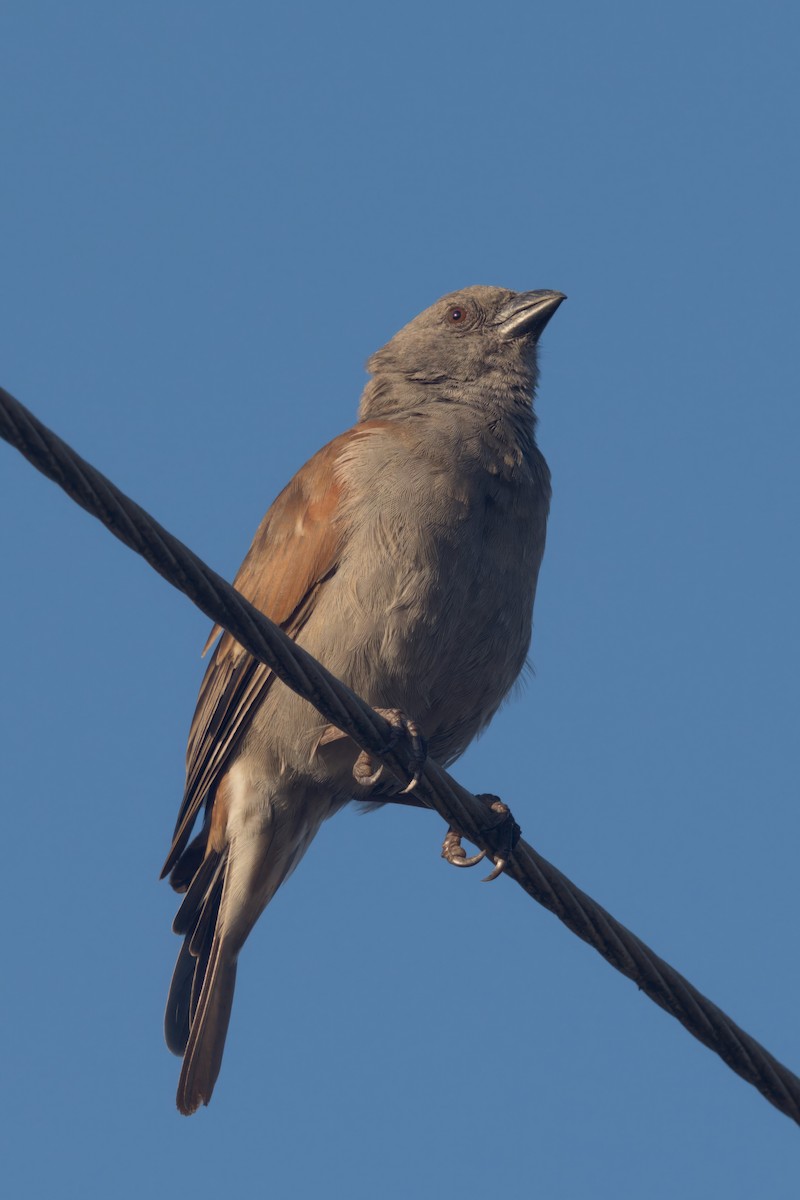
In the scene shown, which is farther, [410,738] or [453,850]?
[453,850]

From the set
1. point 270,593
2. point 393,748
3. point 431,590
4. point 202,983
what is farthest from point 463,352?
point 393,748

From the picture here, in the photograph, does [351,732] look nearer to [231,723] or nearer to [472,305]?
[231,723]

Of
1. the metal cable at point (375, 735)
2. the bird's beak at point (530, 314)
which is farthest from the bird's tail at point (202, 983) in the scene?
the bird's beak at point (530, 314)

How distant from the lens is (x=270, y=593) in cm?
688

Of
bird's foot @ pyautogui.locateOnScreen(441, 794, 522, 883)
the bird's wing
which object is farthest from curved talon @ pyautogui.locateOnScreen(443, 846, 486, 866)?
the bird's wing

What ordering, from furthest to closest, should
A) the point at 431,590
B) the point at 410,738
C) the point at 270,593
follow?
the point at 270,593
the point at 431,590
the point at 410,738

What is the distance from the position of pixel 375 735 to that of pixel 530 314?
4.24 m

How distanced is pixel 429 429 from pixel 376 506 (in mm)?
679

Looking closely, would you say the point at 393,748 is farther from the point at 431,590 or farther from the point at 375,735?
the point at 431,590

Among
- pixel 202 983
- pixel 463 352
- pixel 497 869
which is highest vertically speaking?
pixel 463 352

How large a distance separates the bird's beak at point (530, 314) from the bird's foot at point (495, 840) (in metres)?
3.25

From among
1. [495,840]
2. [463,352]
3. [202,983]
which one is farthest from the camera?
[463,352]

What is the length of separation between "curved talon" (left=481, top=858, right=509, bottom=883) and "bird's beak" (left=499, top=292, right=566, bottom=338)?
3.67 meters

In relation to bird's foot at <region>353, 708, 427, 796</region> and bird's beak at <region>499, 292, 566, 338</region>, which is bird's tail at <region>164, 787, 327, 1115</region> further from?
bird's beak at <region>499, 292, 566, 338</region>
